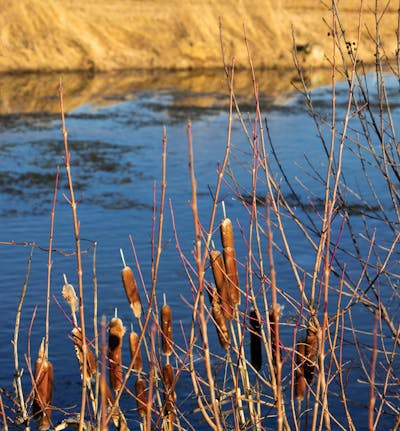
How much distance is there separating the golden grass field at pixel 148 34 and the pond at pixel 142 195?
306 cm

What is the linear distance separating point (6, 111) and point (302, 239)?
10.6 metres

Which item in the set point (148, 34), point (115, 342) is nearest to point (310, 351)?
point (115, 342)

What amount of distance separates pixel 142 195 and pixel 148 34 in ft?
64.7

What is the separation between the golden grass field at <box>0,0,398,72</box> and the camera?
1162 inches

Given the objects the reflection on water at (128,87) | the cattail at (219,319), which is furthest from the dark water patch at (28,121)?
the cattail at (219,319)

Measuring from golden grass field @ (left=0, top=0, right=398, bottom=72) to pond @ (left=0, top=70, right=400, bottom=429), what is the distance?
3.06 meters

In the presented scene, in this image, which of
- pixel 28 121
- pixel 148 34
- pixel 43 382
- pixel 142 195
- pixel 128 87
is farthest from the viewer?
pixel 148 34

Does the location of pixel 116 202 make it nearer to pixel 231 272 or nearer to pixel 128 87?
pixel 231 272

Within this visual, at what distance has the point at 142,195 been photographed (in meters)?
13.6

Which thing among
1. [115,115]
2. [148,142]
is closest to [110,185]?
[148,142]

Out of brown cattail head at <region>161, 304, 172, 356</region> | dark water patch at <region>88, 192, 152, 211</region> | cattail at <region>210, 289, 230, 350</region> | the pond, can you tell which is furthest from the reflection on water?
cattail at <region>210, 289, 230, 350</region>

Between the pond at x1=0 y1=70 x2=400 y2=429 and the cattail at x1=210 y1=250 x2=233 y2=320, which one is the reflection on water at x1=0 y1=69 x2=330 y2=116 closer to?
the pond at x1=0 y1=70 x2=400 y2=429

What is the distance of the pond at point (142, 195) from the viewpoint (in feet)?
26.0

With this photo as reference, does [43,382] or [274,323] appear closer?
[274,323]
